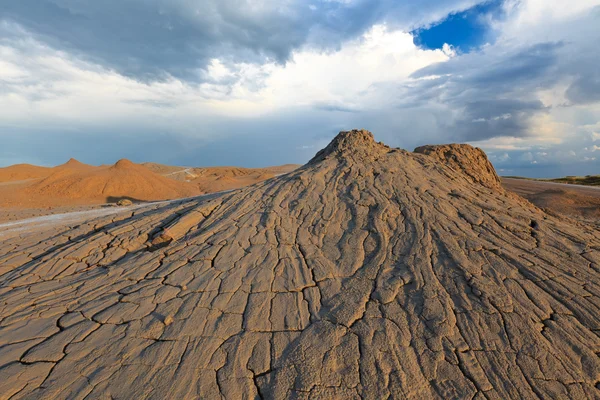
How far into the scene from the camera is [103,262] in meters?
4.93

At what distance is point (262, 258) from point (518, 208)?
4599 mm

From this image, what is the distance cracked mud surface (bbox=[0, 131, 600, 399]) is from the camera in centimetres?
281

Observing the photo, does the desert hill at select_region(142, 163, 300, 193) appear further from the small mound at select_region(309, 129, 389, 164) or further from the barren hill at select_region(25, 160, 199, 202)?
the small mound at select_region(309, 129, 389, 164)

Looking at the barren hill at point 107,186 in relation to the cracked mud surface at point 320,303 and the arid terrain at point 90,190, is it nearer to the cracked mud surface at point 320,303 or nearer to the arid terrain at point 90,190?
the arid terrain at point 90,190

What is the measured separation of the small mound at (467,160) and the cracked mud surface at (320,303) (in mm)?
1805

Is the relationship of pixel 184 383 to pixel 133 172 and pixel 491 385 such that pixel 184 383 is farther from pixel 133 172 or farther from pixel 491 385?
pixel 133 172

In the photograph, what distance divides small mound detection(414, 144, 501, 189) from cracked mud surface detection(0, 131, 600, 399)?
180cm

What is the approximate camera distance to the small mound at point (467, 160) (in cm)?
733

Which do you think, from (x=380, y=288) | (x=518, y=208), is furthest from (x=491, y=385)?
(x=518, y=208)

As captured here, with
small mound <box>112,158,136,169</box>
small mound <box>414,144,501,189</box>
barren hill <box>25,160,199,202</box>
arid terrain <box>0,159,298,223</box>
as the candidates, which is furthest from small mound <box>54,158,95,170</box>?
small mound <box>414,144,501,189</box>

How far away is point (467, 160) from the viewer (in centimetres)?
770

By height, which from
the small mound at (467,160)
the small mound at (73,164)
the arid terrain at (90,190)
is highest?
the small mound at (467,160)

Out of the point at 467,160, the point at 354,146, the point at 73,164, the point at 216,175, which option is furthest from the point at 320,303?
the point at 73,164

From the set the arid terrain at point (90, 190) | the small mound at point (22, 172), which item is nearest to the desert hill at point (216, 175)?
the arid terrain at point (90, 190)
